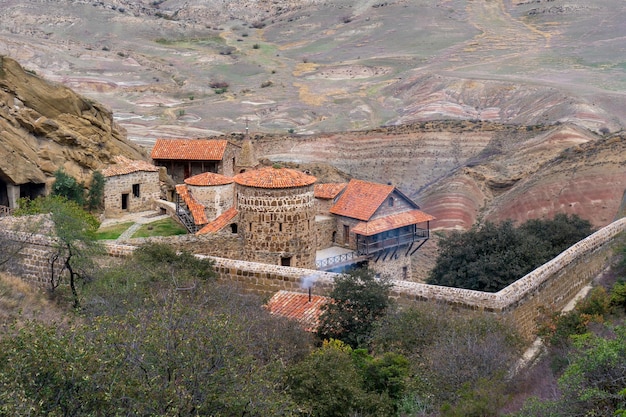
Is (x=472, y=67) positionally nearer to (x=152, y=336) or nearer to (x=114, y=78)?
(x=114, y=78)

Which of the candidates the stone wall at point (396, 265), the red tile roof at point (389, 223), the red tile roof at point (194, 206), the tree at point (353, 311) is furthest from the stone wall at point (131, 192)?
the tree at point (353, 311)

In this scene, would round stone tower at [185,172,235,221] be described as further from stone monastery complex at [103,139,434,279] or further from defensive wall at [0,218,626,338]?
defensive wall at [0,218,626,338]

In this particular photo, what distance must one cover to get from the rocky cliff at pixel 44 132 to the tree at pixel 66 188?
2.01 ft

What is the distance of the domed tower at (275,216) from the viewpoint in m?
24.6

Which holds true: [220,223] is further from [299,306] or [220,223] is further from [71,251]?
[299,306]

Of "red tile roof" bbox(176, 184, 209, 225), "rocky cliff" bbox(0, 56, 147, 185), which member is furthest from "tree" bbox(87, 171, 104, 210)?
"red tile roof" bbox(176, 184, 209, 225)

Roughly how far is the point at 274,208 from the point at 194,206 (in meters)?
5.99

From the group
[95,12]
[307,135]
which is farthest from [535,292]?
[95,12]

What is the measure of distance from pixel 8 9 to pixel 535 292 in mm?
116623

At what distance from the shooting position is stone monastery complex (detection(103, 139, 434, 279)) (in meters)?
24.7

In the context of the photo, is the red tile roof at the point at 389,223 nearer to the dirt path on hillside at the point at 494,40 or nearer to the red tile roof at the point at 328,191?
the red tile roof at the point at 328,191

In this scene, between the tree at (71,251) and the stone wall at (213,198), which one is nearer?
the tree at (71,251)

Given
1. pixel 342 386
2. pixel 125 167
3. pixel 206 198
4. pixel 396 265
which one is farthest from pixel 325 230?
pixel 342 386

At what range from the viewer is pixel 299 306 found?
19.5 metres
